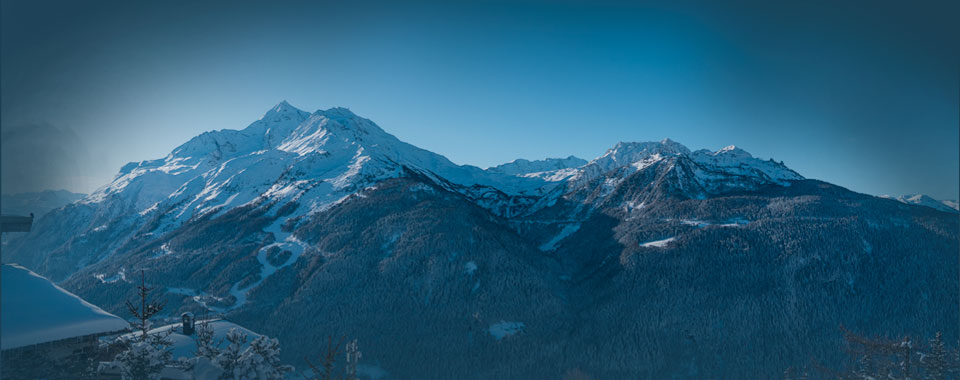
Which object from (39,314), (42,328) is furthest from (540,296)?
(42,328)

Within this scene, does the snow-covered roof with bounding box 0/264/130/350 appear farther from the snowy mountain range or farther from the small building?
the snowy mountain range

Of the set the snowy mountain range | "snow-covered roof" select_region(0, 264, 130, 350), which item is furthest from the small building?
the snowy mountain range

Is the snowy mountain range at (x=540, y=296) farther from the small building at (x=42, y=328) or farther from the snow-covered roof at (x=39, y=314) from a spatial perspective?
the small building at (x=42, y=328)

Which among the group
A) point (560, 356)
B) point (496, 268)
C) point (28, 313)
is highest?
point (28, 313)

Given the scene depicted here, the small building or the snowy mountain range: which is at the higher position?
the small building

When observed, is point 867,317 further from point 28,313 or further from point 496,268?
point 28,313

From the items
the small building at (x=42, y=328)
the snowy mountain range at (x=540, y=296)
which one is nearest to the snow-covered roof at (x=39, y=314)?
the small building at (x=42, y=328)

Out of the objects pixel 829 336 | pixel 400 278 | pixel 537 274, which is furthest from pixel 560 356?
pixel 829 336
